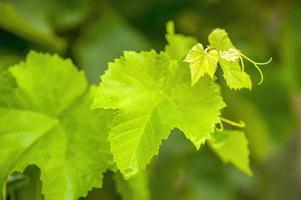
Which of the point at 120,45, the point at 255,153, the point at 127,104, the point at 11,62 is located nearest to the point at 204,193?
the point at 255,153

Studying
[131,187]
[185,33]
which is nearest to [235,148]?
[131,187]

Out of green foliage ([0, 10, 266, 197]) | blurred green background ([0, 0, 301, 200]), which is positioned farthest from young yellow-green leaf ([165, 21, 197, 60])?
blurred green background ([0, 0, 301, 200])

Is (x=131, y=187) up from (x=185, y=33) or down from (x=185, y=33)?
down

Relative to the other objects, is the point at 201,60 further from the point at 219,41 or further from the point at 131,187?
the point at 131,187

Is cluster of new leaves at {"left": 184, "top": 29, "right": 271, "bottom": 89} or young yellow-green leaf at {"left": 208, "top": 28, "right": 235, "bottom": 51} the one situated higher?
young yellow-green leaf at {"left": 208, "top": 28, "right": 235, "bottom": 51}

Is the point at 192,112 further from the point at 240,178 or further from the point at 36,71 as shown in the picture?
the point at 240,178

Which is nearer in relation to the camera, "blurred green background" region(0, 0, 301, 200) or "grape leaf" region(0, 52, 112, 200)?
"grape leaf" region(0, 52, 112, 200)

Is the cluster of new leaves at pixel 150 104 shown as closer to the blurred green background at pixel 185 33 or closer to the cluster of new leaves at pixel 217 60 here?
the cluster of new leaves at pixel 217 60

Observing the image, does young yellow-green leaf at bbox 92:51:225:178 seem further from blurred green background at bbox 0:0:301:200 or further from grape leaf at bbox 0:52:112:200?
blurred green background at bbox 0:0:301:200
